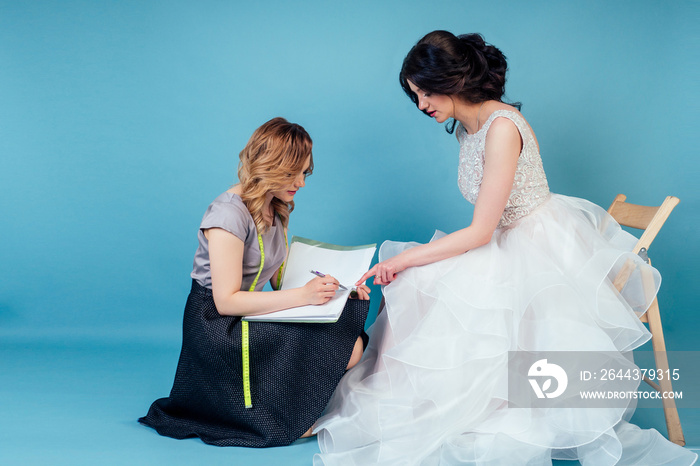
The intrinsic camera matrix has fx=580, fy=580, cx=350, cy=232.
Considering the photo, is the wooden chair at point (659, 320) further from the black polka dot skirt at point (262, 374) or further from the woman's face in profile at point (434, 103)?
the black polka dot skirt at point (262, 374)

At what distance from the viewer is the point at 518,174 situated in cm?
204

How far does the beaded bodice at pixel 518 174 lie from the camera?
1999 mm

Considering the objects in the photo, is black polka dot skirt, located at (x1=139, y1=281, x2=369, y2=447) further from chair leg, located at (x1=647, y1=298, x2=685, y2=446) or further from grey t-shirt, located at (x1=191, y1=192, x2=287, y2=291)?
chair leg, located at (x1=647, y1=298, x2=685, y2=446)

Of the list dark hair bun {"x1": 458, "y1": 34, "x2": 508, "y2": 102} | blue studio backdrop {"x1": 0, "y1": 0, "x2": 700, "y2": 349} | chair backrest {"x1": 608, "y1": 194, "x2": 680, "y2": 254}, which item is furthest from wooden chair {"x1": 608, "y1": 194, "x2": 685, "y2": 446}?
blue studio backdrop {"x1": 0, "y1": 0, "x2": 700, "y2": 349}

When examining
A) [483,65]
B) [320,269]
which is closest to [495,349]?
[320,269]

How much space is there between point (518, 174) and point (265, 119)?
5.05 feet

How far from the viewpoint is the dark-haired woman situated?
1.75 metres

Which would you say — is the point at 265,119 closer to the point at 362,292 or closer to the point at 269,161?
the point at 269,161

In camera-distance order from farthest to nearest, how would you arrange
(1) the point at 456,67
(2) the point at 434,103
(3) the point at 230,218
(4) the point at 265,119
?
(4) the point at 265,119 < (2) the point at 434,103 < (1) the point at 456,67 < (3) the point at 230,218

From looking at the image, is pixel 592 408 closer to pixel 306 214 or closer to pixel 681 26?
pixel 306 214

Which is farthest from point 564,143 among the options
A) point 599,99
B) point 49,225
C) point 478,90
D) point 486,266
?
point 49,225

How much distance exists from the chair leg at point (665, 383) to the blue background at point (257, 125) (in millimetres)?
1154

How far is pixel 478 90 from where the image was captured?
83.7 inches

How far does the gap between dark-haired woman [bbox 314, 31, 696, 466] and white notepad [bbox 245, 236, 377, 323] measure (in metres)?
0.14
